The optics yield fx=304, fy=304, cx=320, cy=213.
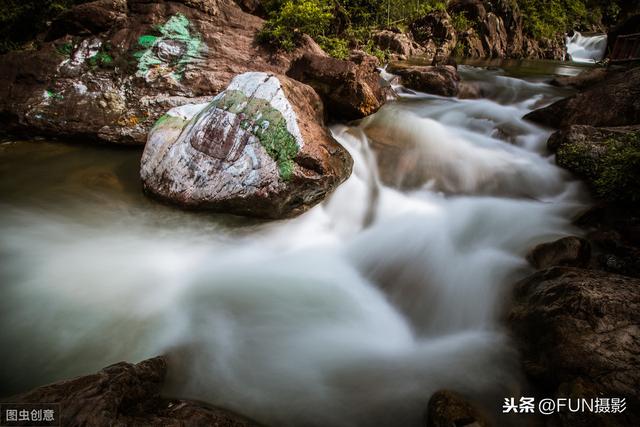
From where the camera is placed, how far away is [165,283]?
3277 millimetres

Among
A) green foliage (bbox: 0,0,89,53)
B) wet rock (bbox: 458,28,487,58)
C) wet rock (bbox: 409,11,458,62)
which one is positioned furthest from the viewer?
wet rock (bbox: 458,28,487,58)

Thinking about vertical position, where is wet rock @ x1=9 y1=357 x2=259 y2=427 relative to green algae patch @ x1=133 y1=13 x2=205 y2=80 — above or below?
below

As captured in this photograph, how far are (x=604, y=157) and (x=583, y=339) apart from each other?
344 cm

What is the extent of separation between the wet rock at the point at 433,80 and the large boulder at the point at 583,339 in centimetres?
675

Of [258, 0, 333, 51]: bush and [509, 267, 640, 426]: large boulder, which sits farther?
[258, 0, 333, 51]: bush

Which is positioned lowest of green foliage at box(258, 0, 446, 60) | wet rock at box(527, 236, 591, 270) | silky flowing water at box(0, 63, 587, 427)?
silky flowing water at box(0, 63, 587, 427)

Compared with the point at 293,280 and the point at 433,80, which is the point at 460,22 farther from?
the point at 293,280

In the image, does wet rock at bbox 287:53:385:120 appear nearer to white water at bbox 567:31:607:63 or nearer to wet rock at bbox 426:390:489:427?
wet rock at bbox 426:390:489:427

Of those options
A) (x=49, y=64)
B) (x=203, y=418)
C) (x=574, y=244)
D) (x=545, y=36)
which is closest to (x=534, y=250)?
(x=574, y=244)

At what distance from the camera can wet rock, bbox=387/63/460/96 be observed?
8148 mm

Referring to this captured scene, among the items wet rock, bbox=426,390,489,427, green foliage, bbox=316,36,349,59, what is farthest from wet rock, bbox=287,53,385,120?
wet rock, bbox=426,390,489,427
